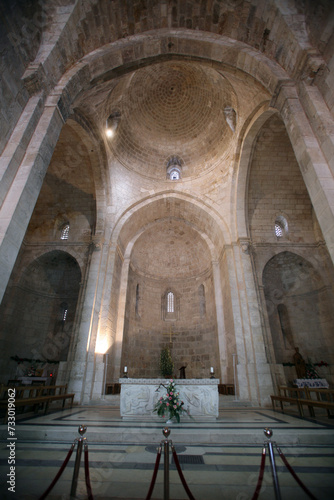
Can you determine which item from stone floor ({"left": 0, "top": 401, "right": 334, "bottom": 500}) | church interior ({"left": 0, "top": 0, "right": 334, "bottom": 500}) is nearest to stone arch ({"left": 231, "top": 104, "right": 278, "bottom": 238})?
church interior ({"left": 0, "top": 0, "right": 334, "bottom": 500})

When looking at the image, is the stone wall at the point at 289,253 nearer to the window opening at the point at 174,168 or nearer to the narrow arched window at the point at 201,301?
the narrow arched window at the point at 201,301

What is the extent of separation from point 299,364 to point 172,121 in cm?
1565

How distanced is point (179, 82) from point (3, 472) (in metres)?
18.0

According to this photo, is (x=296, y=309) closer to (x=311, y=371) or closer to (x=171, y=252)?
(x=311, y=371)

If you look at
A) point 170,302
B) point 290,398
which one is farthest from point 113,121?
A: point 290,398

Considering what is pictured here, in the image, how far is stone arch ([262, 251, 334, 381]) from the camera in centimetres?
1221

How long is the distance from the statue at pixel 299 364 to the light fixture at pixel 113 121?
1433cm

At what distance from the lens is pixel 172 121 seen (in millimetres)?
16312

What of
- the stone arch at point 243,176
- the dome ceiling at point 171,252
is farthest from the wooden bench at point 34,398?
the stone arch at point 243,176

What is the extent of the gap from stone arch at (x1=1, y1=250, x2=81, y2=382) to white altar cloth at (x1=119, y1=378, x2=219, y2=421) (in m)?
7.55

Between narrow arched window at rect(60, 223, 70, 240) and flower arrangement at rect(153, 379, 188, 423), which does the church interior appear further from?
flower arrangement at rect(153, 379, 188, 423)

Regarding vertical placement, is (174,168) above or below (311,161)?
above

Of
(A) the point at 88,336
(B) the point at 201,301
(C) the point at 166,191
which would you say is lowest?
(A) the point at 88,336

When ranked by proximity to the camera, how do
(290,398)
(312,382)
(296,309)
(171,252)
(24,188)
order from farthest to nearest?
(171,252), (296,309), (312,382), (290,398), (24,188)
